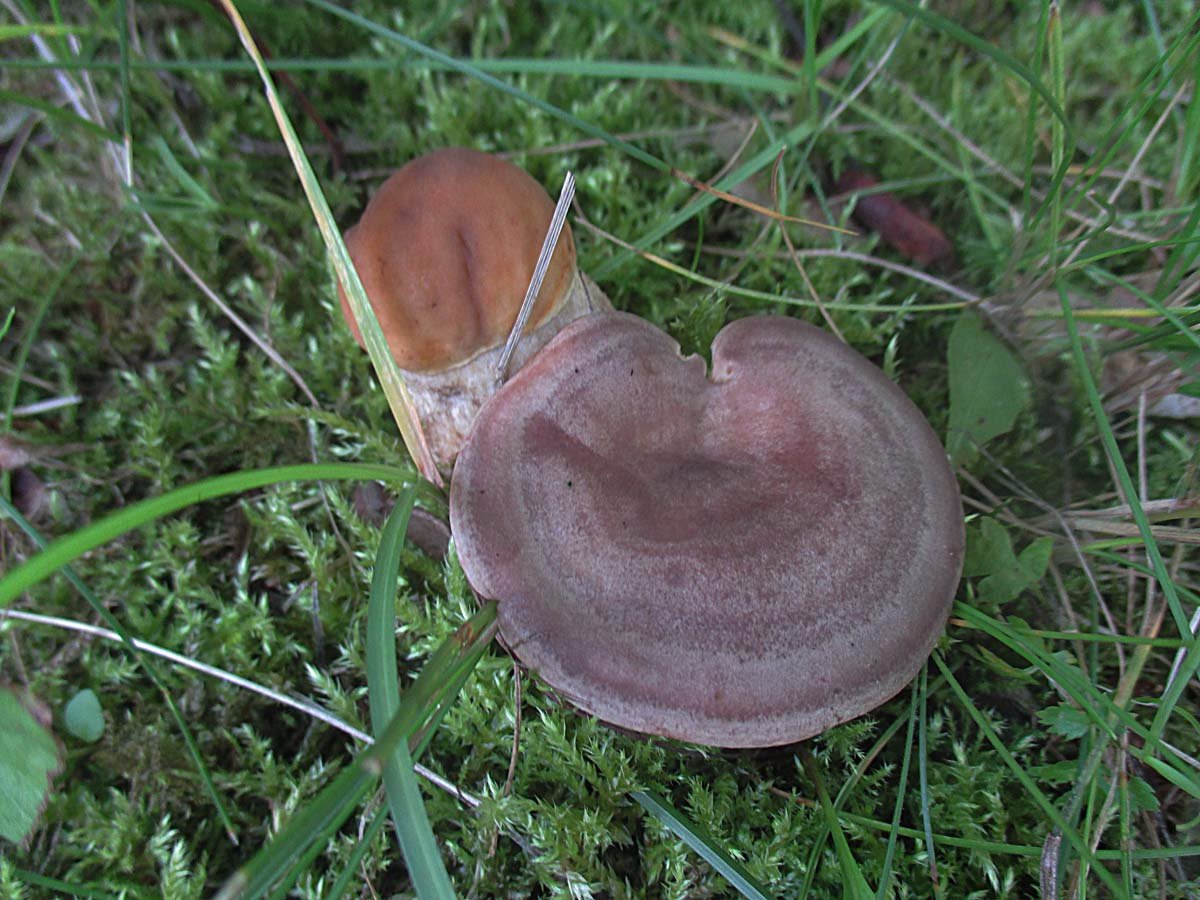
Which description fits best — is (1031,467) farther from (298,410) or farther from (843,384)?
(298,410)

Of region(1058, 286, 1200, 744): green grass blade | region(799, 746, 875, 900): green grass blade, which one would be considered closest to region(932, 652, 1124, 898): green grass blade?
region(1058, 286, 1200, 744): green grass blade

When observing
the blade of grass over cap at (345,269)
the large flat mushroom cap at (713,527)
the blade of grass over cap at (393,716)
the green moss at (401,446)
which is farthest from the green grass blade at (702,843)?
the blade of grass over cap at (345,269)

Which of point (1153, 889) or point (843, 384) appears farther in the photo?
point (843, 384)

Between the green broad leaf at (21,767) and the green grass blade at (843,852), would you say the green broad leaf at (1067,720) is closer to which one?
the green grass blade at (843,852)

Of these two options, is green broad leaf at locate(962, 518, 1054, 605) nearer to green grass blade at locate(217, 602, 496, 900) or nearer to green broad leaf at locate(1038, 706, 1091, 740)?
green broad leaf at locate(1038, 706, 1091, 740)

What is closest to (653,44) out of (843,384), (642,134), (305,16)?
(642,134)
